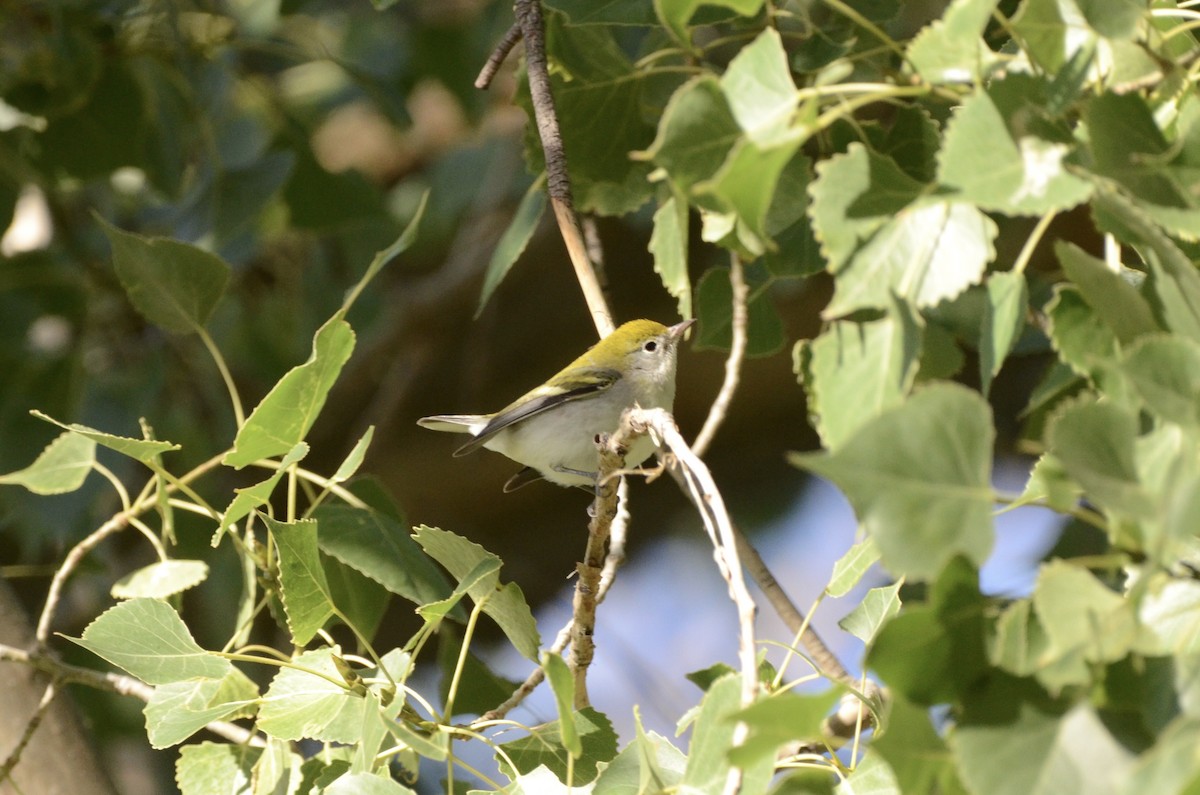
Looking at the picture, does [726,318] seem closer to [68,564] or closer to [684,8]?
[684,8]

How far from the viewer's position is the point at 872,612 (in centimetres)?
122

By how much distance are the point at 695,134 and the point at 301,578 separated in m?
0.58

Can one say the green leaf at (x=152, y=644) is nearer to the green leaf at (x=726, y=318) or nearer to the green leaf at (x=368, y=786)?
the green leaf at (x=368, y=786)

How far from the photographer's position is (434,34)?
134 inches

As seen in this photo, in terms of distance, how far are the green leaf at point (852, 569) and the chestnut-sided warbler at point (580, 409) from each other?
1009 mm

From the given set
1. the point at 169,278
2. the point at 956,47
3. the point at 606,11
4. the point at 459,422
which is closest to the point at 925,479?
the point at 956,47

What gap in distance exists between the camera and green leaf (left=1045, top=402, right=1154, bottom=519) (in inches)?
26.0

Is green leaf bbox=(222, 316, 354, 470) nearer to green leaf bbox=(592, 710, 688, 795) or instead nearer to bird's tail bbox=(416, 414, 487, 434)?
green leaf bbox=(592, 710, 688, 795)

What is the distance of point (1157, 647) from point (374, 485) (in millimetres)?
1076

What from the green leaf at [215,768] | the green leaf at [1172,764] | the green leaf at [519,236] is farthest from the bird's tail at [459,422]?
the green leaf at [1172,764]

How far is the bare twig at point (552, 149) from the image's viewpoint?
1.43 metres

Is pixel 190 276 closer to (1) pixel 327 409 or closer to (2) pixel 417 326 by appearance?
(2) pixel 417 326

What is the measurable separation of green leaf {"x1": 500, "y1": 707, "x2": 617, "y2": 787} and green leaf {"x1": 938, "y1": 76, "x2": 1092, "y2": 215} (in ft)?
2.12

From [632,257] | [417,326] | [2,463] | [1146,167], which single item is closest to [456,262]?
[417,326]
